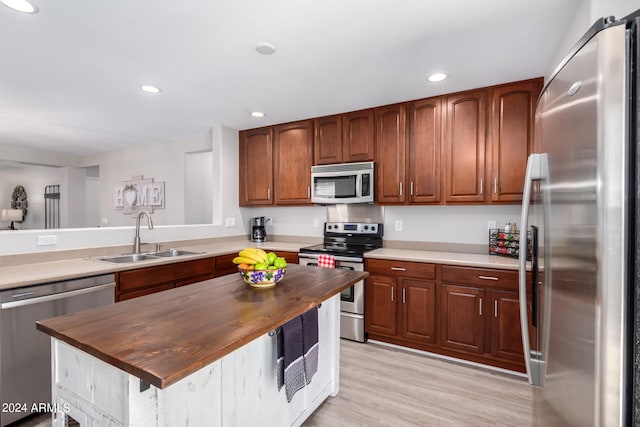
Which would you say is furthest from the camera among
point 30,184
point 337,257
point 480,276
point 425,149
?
point 30,184

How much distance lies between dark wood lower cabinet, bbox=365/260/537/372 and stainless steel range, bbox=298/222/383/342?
89 millimetres

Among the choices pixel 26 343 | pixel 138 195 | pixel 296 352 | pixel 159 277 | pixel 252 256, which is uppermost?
pixel 138 195

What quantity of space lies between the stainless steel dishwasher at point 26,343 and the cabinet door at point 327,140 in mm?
2514

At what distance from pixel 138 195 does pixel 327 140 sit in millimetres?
3784

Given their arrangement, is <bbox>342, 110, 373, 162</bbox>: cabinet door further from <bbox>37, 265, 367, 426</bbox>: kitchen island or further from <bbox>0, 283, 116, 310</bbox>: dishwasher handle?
<bbox>0, 283, 116, 310</bbox>: dishwasher handle

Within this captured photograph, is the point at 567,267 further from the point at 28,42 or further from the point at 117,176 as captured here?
the point at 117,176

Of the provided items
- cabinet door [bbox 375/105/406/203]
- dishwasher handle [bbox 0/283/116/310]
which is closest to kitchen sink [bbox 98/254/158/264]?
dishwasher handle [bbox 0/283/116/310]

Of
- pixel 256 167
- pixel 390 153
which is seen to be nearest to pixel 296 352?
pixel 390 153

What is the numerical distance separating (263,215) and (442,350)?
2831 millimetres

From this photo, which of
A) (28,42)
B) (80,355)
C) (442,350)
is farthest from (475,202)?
(28,42)

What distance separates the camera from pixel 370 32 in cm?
186

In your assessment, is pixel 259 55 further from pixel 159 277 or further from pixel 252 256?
pixel 159 277

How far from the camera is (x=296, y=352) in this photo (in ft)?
4.83

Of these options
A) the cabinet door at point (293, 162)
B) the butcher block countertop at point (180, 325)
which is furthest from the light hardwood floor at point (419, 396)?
the cabinet door at point (293, 162)
